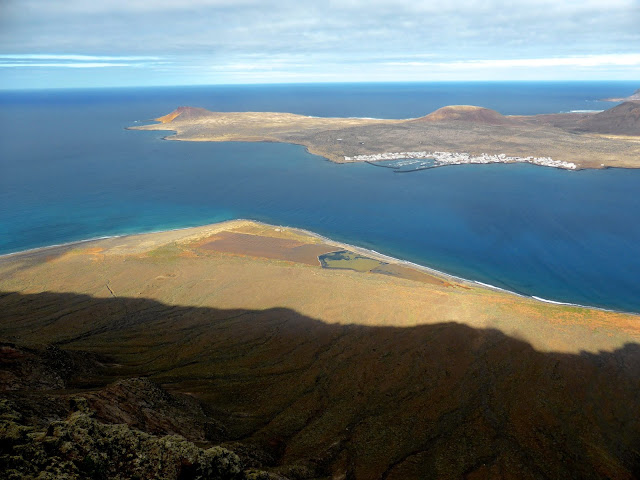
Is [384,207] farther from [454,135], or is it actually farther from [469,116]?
[469,116]

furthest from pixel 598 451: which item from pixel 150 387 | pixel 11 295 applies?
pixel 11 295

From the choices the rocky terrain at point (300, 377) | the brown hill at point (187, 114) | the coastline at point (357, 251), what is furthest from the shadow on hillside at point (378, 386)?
the brown hill at point (187, 114)

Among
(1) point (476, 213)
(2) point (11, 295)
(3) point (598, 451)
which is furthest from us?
(1) point (476, 213)

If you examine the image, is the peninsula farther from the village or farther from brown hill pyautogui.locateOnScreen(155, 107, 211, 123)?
brown hill pyautogui.locateOnScreen(155, 107, 211, 123)

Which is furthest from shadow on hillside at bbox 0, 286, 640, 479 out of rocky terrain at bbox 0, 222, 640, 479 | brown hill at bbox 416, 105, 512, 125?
brown hill at bbox 416, 105, 512, 125

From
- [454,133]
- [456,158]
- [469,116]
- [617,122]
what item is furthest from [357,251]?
[469,116]

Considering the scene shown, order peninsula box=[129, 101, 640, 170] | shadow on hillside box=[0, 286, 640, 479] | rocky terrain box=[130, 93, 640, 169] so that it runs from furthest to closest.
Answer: rocky terrain box=[130, 93, 640, 169], peninsula box=[129, 101, 640, 170], shadow on hillside box=[0, 286, 640, 479]

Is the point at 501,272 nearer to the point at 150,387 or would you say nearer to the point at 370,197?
the point at 370,197
